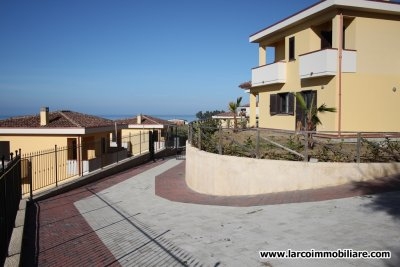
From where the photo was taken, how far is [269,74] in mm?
20141

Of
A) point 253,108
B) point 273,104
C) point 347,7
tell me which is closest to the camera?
point 347,7

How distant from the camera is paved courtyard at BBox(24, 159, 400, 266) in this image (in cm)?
629

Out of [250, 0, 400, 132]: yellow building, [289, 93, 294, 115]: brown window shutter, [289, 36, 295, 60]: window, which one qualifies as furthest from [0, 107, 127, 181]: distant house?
[250, 0, 400, 132]: yellow building

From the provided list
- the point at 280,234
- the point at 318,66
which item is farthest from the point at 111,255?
the point at 318,66

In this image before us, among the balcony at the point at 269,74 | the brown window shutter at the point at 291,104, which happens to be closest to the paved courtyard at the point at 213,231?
the brown window shutter at the point at 291,104

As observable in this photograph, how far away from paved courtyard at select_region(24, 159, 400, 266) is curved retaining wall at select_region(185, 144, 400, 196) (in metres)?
0.44

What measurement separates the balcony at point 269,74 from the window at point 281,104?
34.5 inches

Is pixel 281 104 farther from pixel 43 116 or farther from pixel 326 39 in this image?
pixel 43 116

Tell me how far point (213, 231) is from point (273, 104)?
13.8 m

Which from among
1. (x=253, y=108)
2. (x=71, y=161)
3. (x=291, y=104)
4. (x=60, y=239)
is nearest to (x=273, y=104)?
(x=291, y=104)

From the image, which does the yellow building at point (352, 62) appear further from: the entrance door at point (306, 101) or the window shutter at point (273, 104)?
the window shutter at point (273, 104)

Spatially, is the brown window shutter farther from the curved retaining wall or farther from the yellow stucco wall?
the yellow stucco wall

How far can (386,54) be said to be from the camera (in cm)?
1616

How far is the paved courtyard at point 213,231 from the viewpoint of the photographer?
6285 millimetres
